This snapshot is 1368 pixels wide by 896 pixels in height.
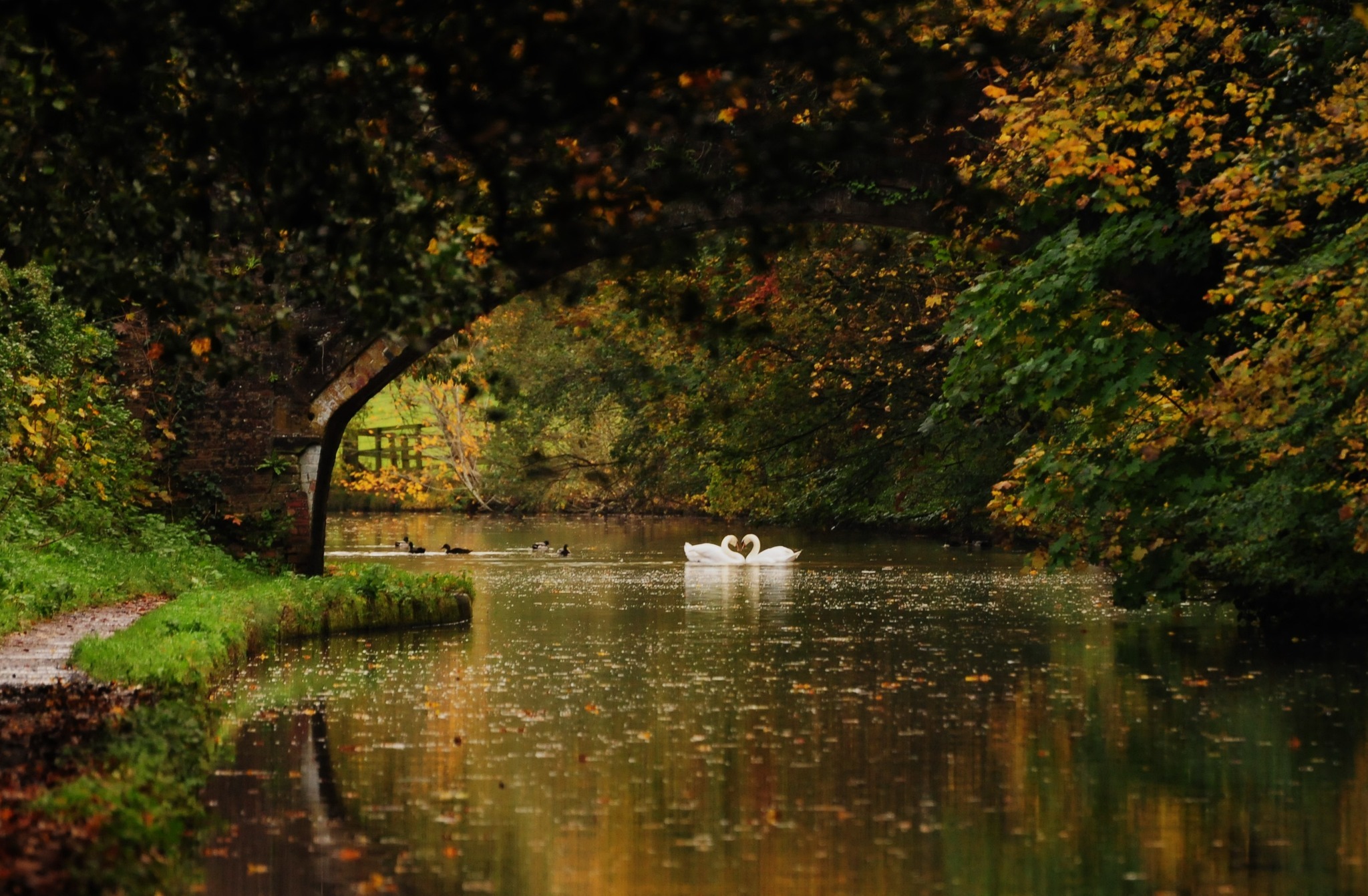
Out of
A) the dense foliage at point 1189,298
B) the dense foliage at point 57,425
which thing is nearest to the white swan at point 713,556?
the dense foliage at point 57,425

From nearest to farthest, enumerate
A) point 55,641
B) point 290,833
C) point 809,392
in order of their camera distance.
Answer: point 290,833 < point 55,641 < point 809,392

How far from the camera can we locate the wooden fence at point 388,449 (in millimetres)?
61406

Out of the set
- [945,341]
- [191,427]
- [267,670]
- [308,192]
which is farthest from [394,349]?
[308,192]

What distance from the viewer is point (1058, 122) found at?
15.5 meters

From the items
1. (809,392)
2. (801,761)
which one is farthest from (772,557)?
(801,761)

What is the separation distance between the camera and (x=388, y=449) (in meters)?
63.9

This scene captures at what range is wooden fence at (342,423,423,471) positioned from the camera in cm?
6141

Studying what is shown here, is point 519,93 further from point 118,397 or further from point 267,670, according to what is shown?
point 118,397

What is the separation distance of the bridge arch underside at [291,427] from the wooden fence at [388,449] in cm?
3388

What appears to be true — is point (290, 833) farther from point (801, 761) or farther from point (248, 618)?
point (248, 618)

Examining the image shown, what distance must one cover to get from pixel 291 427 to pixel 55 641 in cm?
947

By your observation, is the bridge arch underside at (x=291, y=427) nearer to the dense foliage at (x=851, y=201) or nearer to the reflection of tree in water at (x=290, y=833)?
the dense foliage at (x=851, y=201)

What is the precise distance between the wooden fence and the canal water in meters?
40.3

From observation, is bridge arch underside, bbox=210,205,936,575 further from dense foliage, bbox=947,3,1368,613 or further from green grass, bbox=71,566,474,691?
dense foliage, bbox=947,3,1368,613
